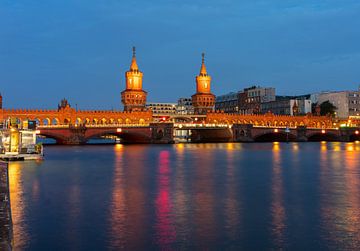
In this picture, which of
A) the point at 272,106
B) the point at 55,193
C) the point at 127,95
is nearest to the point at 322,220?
the point at 55,193

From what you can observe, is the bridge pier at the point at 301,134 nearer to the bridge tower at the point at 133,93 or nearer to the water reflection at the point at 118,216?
the bridge tower at the point at 133,93

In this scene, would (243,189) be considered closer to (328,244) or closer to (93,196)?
(93,196)

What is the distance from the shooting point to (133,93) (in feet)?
426

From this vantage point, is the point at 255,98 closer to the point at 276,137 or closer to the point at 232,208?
the point at 276,137

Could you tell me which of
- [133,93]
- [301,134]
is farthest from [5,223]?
[133,93]

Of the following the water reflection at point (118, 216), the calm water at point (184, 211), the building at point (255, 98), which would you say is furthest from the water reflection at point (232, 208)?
the building at point (255, 98)

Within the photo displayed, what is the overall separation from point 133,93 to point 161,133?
28.8 m

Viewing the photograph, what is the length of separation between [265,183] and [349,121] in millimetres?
129108

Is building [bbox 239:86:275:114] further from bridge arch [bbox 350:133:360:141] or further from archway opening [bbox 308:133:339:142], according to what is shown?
bridge arch [bbox 350:133:360:141]

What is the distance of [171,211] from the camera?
19.8 metres

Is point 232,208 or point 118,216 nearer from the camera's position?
point 118,216

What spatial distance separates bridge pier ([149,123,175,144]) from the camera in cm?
10294

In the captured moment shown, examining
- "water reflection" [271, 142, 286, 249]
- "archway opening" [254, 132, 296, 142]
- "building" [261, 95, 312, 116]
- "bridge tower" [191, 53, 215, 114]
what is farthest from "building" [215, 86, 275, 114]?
"water reflection" [271, 142, 286, 249]

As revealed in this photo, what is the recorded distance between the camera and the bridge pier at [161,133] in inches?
4053
